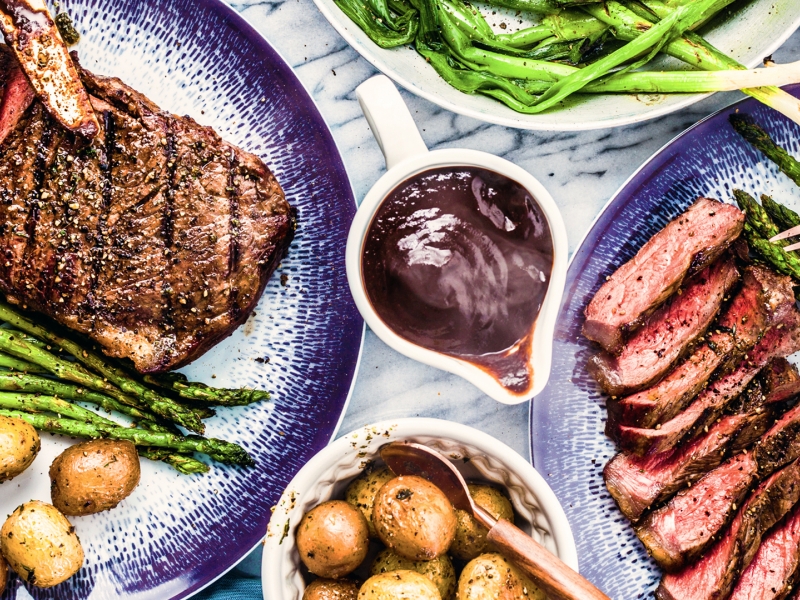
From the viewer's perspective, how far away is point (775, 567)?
2.72 metres

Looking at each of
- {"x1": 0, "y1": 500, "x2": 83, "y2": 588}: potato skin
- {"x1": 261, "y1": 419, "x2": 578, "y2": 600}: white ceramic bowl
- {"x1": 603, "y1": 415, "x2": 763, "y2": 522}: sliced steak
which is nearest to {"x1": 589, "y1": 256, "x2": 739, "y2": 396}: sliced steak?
{"x1": 603, "y1": 415, "x2": 763, "y2": 522}: sliced steak

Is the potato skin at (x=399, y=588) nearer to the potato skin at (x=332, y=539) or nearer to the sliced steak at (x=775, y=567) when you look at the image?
the potato skin at (x=332, y=539)

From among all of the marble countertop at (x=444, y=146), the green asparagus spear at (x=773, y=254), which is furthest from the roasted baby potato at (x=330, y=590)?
the green asparagus spear at (x=773, y=254)

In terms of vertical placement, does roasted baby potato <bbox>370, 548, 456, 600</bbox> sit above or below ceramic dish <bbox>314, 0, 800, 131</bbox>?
below

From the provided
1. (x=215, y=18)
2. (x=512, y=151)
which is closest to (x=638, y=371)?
(x=512, y=151)

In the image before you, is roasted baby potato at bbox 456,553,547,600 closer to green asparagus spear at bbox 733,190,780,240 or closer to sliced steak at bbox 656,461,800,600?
sliced steak at bbox 656,461,800,600

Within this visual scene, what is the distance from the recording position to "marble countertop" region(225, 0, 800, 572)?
2.76 m

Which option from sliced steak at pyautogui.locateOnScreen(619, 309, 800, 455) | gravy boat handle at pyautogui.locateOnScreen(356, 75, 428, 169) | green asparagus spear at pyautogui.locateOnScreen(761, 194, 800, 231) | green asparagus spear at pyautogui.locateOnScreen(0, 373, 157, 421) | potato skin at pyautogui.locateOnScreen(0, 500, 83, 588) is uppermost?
green asparagus spear at pyautogui.locateOnScreen(761, 194, 800, 231)

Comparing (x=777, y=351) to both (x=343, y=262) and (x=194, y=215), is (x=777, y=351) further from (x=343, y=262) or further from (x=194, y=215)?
(x=194, y=215)

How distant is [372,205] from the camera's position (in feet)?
7.52

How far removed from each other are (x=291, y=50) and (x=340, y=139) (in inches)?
15.5

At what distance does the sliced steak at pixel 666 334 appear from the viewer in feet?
8.80

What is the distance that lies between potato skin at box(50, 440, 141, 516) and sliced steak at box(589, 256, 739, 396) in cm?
177

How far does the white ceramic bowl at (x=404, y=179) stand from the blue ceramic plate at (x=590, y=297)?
37 centimetres
